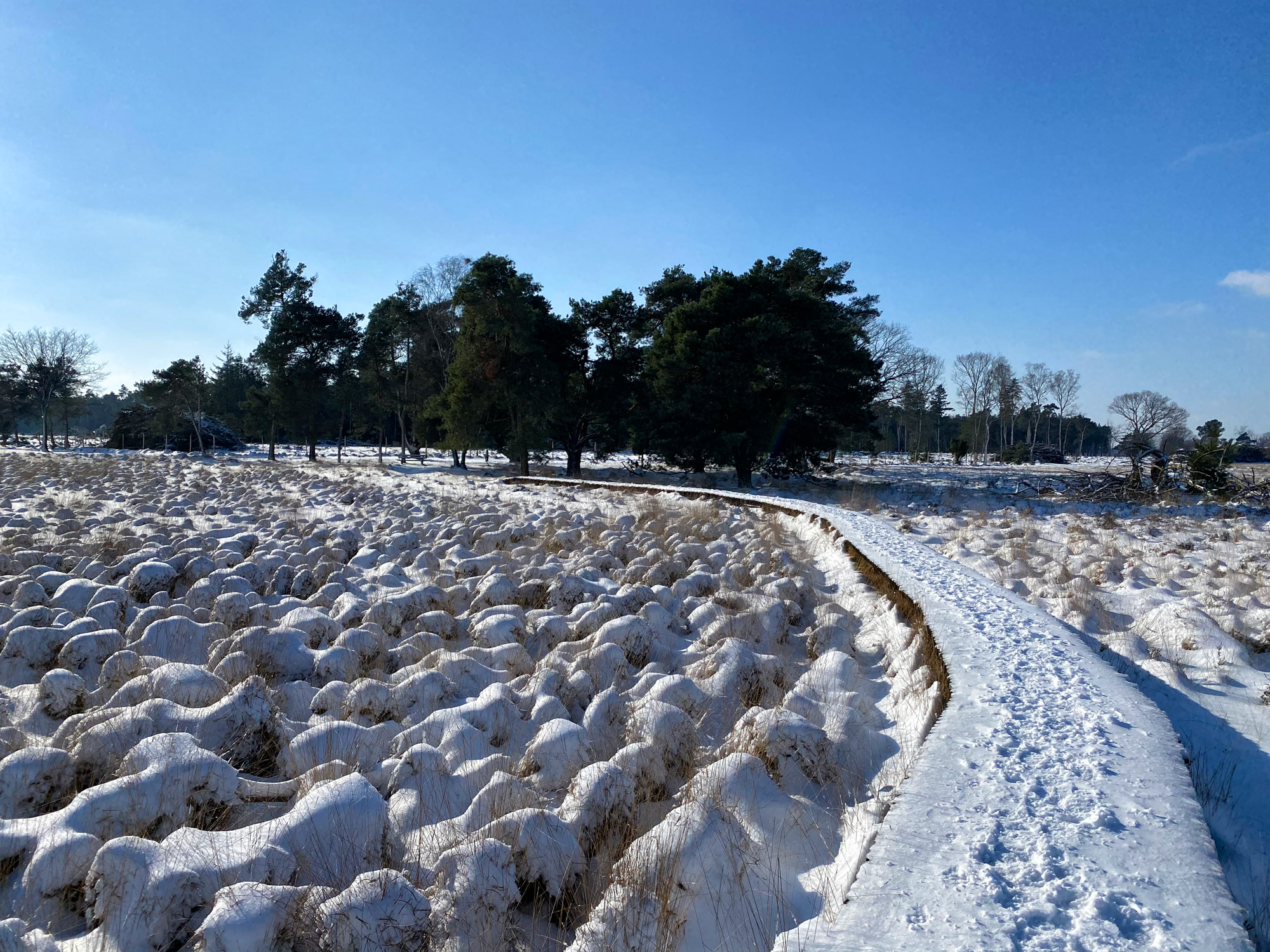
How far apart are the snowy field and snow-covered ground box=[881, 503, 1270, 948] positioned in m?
0.98

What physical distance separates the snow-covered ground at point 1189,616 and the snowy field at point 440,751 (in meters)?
0.98

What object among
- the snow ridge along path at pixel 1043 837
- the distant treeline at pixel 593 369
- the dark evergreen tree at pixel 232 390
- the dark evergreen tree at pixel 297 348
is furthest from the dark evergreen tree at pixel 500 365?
the dark evergreen tree at pixel 232 390

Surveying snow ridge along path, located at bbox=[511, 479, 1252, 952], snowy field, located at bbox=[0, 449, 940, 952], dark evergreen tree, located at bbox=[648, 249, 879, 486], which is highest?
dark evergreen tree, located at bbox=[648, 249, 879, 486]

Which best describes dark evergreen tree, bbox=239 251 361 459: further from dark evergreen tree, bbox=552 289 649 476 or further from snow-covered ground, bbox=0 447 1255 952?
snow-covered ground, bbox=0 447 1255 952

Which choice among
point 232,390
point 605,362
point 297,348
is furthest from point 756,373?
point 232,390

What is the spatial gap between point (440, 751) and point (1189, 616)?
444 centimetres

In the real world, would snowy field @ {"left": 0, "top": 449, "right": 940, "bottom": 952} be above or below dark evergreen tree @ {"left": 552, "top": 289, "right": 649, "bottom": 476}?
below

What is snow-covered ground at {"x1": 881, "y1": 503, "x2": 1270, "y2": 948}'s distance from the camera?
2305 millimetres

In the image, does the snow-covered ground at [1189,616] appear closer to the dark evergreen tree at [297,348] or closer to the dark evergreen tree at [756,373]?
the dark evergreen tree at [756,373]

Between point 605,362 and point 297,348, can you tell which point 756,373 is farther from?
point 297,348

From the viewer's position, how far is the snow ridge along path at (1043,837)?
4.70ft

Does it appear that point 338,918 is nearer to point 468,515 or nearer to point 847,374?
point 468,515

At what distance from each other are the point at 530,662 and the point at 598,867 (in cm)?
176

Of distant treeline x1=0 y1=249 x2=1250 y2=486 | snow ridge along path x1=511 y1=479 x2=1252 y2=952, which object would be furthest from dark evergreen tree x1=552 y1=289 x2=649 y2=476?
snow ridge along path x1=511 y1=479 x2=1252 y2=952
